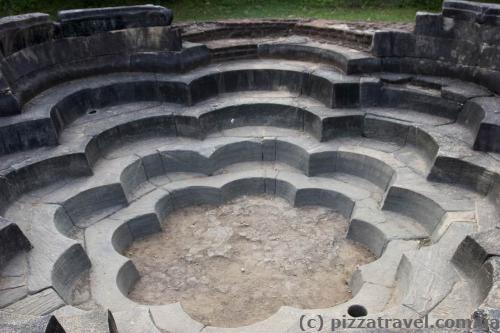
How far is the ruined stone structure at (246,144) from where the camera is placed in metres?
3.95

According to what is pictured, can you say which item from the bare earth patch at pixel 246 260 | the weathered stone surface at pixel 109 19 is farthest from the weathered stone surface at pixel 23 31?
the bare earth patch at pixel 246 260

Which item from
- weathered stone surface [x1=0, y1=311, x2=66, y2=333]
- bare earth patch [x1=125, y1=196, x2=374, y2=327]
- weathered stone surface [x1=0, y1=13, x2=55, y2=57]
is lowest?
bare earth patch [x1=125, y1=196, x2=374, y2=327]

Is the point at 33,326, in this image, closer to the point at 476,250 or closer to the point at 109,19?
the point at 476,250

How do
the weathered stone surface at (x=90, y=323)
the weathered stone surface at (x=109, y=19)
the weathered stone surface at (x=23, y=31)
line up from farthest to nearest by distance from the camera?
the weathered stone surface at (x=109, y=19) → the weathered stone surface at (x=23, y=31) → the weathered stone surface at (x=90, y=323)

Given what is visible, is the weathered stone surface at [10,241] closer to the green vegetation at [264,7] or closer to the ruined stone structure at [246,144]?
the ruined stone structure at [246,144]

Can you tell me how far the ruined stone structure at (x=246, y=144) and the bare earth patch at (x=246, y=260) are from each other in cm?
19

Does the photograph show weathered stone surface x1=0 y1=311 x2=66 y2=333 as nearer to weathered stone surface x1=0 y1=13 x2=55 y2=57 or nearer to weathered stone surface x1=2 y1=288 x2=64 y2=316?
weathered stone surface x1=2 y1=288 x2=64 y2=316

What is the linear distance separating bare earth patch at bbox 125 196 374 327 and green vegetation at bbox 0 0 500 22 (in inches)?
186

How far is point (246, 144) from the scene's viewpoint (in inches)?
Result: 241

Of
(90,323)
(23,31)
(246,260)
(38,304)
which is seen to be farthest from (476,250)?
(23,31)

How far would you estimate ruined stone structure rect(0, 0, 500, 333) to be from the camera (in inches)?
155

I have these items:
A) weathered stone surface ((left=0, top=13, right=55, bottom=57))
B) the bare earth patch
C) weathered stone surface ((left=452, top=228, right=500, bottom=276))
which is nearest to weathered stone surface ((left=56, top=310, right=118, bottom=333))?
the bare earth patch

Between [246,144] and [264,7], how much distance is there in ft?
14.8

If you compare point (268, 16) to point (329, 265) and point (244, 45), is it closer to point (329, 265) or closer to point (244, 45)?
point (244, 45)
